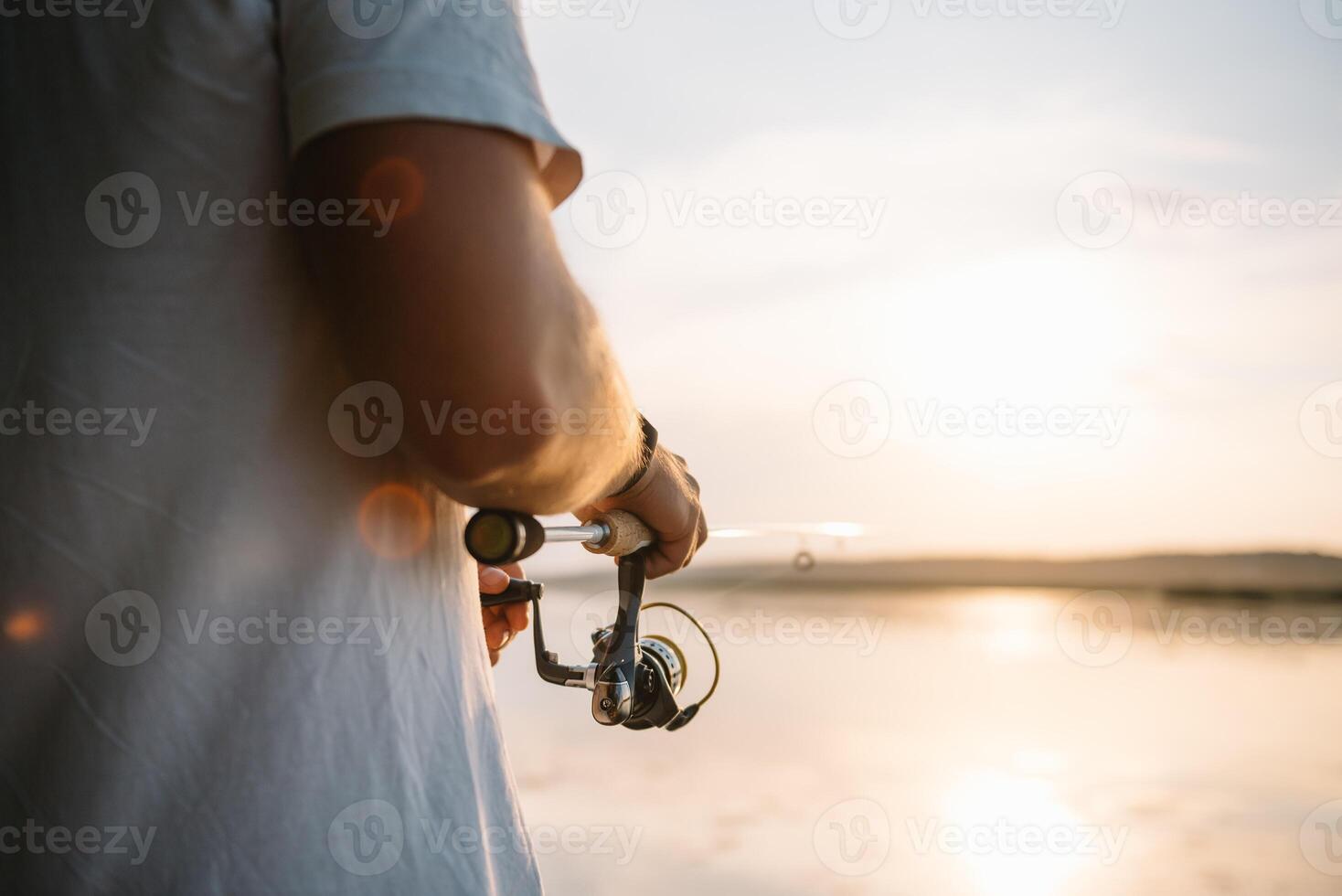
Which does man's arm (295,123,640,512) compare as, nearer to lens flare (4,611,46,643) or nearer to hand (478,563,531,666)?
lens flare (4,611,46,643)

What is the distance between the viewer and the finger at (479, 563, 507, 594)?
4.21 ft

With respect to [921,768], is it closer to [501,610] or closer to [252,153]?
[501,610]

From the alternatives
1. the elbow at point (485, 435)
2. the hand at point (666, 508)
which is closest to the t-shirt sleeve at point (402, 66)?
the elbow at point (485, 435)

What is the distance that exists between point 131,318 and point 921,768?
490 centimetres

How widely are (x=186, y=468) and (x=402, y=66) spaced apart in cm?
31

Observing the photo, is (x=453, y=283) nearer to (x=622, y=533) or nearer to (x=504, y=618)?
(x=622, y=533)

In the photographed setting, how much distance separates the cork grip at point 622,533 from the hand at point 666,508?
0.01m

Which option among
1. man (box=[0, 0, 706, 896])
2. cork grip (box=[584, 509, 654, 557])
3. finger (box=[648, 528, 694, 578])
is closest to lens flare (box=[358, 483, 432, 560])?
man (box=[0, 0, 706, 896])

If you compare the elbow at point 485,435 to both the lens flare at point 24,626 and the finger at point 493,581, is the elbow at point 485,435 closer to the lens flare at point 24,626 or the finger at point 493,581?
the lens flare at point 24,626

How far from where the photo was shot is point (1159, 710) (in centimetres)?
642

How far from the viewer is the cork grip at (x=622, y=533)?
114 cm

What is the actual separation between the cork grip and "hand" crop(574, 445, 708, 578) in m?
0.01

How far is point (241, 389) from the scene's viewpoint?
0.74 meters

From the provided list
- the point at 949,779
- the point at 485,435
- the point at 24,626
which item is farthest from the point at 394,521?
the point at 949,779
